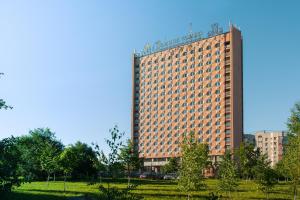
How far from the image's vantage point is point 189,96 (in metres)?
140

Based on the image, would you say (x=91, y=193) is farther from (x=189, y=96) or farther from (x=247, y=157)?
(x=189, y=96)

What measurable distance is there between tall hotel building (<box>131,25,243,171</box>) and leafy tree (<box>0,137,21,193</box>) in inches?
4263

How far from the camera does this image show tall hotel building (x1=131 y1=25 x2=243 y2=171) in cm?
12656

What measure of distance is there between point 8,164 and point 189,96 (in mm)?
128722

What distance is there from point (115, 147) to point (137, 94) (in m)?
143

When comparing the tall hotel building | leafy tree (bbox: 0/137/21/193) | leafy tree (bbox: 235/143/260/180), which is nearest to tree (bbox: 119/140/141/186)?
leafy tree (bbox: 0/137/21/193)

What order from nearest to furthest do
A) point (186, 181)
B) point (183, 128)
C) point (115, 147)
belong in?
point (115, 147) → point (186, 181) → point (183, 128)

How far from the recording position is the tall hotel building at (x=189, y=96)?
415ft

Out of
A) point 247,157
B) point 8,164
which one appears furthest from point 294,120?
point 8,164

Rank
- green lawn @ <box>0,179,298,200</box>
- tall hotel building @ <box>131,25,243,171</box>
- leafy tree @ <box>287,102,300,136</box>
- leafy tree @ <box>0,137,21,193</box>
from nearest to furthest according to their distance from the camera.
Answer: leafy tree @ <box>0,137,21,193</box> → green lawn @ <box>0,179,298,200</box> → leafy tree @ <box>287,102,300,136</box> → tall hotel building @ <box>131,25,243,171</box>

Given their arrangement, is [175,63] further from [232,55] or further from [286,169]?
[286,169]

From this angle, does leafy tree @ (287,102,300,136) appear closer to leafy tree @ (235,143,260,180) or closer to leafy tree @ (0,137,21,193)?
leafy tree @ (235,143,260,180)

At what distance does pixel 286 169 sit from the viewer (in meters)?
42.3

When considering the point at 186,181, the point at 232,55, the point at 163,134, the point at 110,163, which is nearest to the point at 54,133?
the point at 163,134
